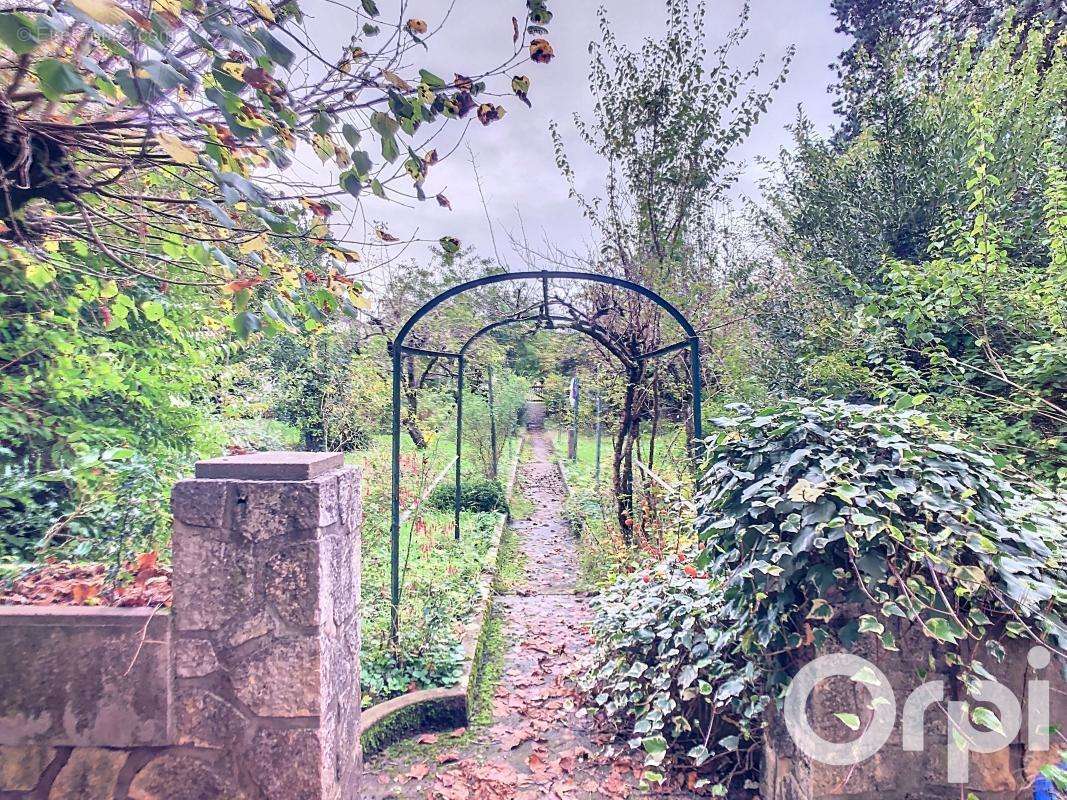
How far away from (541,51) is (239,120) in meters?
1.01

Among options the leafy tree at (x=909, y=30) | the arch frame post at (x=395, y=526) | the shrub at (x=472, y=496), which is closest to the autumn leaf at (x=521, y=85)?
the arch frame post at (x=395, y=526)

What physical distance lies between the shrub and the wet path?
3136 mm

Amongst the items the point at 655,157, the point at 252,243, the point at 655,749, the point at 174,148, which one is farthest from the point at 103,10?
the point at 655,157

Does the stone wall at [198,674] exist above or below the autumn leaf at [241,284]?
below

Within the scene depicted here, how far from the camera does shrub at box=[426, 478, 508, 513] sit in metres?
7.52

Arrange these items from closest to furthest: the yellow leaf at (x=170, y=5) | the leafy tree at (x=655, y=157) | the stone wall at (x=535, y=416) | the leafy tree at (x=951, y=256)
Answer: the yellow leaf at (x=170, y=5), the leafy tree at (x=951, y=256), the leafy tree at (x=655, y=157), the stone wall at (x=535, y=416)

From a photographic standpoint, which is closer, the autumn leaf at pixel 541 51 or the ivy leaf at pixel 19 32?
the ivy leaf at pixel 19 32

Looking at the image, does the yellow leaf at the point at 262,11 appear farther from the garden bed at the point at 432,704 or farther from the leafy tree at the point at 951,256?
the leafy tree at the point at 951,256

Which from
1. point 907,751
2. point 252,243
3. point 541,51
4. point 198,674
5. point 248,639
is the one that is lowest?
point 907,751

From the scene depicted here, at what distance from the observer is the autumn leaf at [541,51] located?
1779 millimetres

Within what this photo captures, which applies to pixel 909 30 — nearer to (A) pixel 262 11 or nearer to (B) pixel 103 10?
(A) pixel 262 11

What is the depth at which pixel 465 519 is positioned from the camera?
278 inches

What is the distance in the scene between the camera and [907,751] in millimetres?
1838

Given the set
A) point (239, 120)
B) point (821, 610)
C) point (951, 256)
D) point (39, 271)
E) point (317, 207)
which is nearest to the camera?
point (239, 120)
